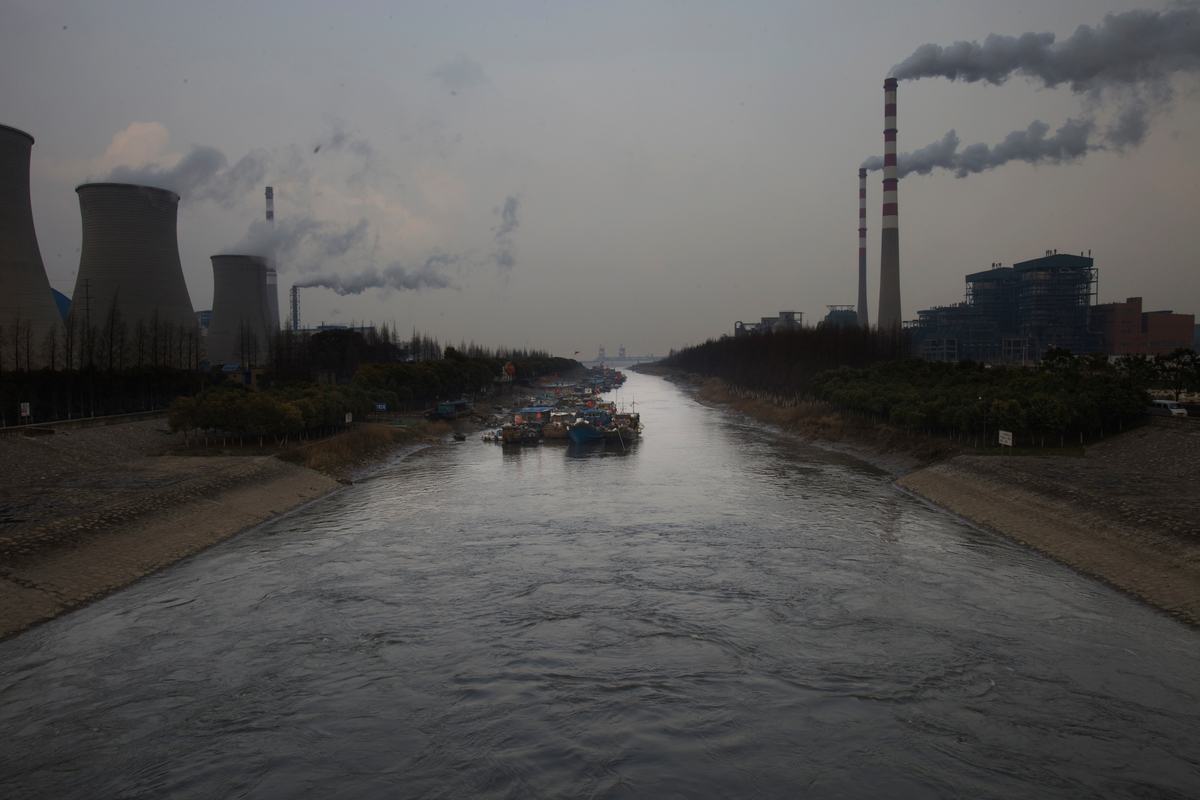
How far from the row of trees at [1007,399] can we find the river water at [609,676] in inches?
730

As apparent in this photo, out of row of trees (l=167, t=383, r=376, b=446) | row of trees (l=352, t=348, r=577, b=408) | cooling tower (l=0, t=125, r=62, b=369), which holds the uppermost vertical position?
cooling tower (l=0, t=125, r=62, b=369)

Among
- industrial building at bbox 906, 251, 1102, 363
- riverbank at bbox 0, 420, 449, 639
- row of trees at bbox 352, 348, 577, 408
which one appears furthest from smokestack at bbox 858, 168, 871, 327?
riverbank at bbox 0, 420, 449, 639

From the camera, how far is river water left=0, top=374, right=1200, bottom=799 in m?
15.2

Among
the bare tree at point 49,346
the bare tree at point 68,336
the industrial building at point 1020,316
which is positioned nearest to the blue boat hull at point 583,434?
the bare tree at point 49,346

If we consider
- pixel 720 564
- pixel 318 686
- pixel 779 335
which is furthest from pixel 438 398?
pixel 318 686

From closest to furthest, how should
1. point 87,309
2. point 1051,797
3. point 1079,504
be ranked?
point 1051,797, point 1079,504, point 87,309

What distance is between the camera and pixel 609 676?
19391 mm

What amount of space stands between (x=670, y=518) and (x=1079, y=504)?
61.4ft

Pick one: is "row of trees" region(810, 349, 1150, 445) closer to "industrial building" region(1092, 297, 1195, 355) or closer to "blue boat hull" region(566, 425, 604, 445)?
"blue boat hull" region(566, 425, 604, 445)

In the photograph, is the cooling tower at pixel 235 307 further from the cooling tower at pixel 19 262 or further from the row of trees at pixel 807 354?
the row of trees at pixel 807 354

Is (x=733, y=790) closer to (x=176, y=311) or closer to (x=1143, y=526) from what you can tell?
(x=1143, y=526)

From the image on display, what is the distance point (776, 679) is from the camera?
19078mm

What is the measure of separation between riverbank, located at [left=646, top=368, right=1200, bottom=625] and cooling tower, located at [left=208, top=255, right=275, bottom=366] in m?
96.5

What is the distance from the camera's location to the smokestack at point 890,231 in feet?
387
